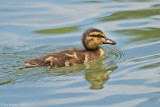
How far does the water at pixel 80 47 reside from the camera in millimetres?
4754

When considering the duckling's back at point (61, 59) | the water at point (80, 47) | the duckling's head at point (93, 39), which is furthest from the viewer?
the duckling's head at point (93, 39)

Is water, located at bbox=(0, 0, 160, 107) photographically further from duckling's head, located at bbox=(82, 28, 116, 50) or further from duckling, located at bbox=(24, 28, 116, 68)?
duckling's head, located at bbox=(82, 28, 116, 50)

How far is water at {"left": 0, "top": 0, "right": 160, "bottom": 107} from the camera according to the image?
15.6ft

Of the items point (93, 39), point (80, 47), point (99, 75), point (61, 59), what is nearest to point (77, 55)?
point (61, 59)

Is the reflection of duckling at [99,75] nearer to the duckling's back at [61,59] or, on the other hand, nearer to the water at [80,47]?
the water at [80,47]

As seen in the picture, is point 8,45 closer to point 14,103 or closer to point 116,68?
point 116,68

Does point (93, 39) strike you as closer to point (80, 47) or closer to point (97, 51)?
point (97, 51)

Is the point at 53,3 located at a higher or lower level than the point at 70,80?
higher

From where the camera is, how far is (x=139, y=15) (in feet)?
26.2

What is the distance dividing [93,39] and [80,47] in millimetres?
557

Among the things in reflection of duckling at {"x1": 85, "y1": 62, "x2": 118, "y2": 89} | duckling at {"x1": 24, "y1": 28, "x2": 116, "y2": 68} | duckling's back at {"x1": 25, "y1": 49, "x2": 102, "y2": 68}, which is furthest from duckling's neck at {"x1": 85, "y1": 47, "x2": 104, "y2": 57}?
reflection of duckling at {"x1": 85, "y1": 62, "x2": 118, "y2": 89}

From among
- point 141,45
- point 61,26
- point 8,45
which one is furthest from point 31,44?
point 141,45

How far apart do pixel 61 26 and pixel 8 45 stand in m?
1.15

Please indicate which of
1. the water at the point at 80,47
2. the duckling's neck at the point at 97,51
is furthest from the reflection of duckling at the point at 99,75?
the duckling's neck at the point at 97,51
